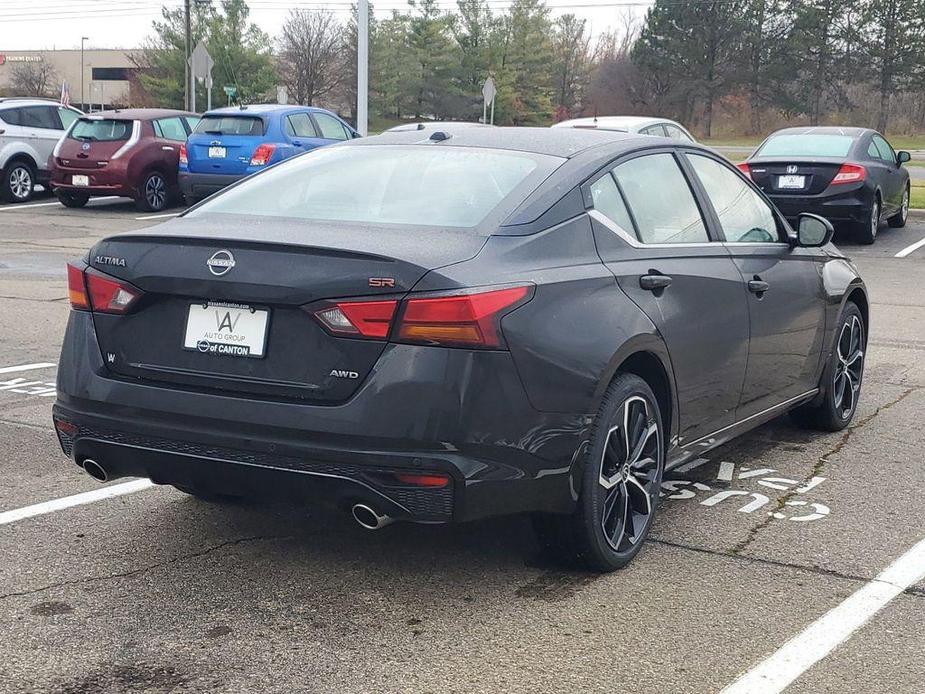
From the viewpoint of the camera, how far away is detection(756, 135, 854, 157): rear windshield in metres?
16.4

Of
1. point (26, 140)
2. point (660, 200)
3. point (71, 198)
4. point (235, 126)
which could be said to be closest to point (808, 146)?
point (235, 126)

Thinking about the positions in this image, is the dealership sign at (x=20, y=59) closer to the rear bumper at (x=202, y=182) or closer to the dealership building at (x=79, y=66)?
the dealership building at (x=79, y=66)

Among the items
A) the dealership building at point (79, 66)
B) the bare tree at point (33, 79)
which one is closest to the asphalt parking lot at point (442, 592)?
the bare tree at point (33, 79)

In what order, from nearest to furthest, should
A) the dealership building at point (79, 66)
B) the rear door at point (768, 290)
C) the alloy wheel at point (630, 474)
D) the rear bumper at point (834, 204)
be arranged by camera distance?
the alloy wheel at point (630, 474) < the rear door at point (768, 290) < the rear bumper at point (834, 204) < the dealership building at point (79, 66)

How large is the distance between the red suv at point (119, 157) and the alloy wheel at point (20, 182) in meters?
1.19

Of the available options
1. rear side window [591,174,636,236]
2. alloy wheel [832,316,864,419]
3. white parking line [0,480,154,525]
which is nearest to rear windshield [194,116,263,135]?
alloy wheel [832,316,864,419]

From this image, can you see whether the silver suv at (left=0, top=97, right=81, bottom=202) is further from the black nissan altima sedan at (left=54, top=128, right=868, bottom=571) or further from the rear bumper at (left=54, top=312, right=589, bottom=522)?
the rear bumper at (left=54, top=312, right=589, bottom=522)

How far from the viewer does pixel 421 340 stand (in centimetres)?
367

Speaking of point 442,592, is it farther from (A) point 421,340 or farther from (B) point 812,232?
(B) point 812,232

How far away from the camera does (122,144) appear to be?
66.7 feet

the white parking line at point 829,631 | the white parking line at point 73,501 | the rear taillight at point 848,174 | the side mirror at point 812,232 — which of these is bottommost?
the white parking line at point 73,501

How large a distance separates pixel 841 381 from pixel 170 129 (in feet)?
54.5

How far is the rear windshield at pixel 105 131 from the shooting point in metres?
20.4

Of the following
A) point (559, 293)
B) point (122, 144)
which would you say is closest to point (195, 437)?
point (559, 293)
